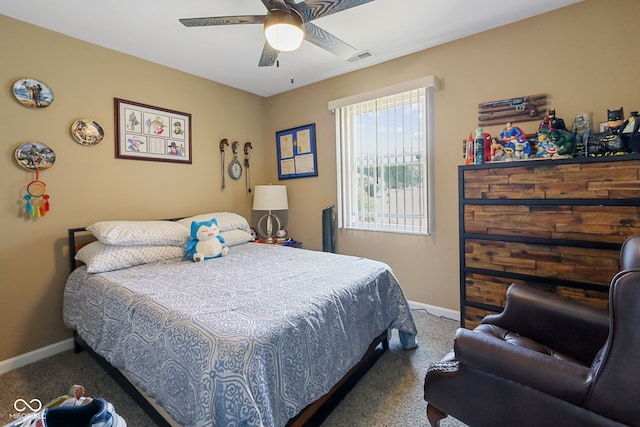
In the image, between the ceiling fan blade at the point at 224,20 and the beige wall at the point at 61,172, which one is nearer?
the ceiling fan blade at the point at 224,20

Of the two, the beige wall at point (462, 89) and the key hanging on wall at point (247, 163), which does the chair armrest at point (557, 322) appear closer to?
the beige wall at point (462, 89)

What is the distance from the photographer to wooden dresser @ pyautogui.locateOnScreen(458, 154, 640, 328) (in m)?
1.62

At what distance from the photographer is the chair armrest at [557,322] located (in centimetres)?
134

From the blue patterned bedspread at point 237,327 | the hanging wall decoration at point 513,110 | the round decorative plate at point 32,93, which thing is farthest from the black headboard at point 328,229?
the round decorative plate at point 32,93

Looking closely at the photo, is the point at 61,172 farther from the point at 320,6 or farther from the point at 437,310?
the point at 437,310

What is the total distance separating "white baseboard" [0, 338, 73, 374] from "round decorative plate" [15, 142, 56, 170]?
141cm

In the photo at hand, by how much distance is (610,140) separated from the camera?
1684 mm

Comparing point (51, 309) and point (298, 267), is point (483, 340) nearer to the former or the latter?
point (298, 267)

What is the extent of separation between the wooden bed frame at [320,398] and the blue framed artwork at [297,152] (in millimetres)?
2152

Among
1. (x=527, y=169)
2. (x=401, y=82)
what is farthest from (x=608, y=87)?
(x=401, y=82)

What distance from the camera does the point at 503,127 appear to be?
2.33m

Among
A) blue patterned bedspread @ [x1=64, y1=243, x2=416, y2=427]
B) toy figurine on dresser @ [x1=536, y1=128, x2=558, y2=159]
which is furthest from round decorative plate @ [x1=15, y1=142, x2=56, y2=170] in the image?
toy figurine on dresser @ [x1=536, y1=128, x2=558, y2=159]

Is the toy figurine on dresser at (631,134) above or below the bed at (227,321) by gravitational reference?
above

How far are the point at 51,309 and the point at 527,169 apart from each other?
12.1ft
